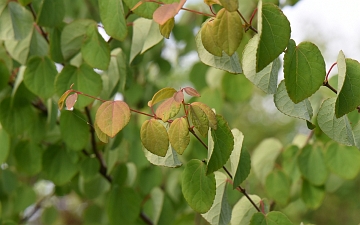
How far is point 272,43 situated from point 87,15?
3.47 feet

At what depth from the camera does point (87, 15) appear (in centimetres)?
143

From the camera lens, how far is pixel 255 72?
512mm

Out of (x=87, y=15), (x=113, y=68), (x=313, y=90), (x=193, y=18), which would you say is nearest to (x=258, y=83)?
(x=313, y=90)

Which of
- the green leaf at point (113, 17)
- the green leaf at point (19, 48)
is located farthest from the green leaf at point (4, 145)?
the green leaf at point (113, 17)

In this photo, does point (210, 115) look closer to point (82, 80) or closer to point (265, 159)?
point (82, 80)

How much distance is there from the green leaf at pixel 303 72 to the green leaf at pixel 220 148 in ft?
0.24

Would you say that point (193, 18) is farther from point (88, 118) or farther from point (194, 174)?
point (194, 174)

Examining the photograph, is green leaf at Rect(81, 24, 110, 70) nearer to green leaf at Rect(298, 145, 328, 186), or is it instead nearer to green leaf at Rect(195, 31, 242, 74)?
green leaf at Rect(195, 31, 242, 74)

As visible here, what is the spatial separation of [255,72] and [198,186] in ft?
0.45

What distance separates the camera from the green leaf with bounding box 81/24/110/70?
0.73 m

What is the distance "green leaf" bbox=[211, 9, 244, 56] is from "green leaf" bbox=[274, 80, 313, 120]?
11cm

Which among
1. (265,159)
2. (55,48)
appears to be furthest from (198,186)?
(265,159)

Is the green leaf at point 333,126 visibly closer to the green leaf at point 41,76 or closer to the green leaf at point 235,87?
the green leaf at point 41,76

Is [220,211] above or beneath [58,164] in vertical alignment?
above
